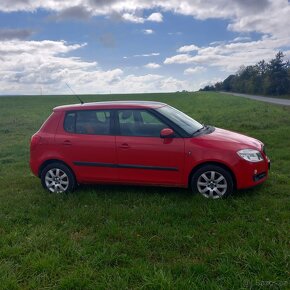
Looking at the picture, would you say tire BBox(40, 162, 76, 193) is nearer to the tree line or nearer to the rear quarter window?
the rear quarter window

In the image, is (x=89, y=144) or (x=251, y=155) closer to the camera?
(x=251, y=155)

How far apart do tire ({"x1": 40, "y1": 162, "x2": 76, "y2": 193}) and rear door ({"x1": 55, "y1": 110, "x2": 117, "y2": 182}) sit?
0.17m

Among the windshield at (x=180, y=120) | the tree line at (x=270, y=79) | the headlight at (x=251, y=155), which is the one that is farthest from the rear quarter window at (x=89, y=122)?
the tree line at (x=270, y=79)

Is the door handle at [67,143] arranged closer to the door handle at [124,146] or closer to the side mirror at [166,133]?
the door handle at [124,146]

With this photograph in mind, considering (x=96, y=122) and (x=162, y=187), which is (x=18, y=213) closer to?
(x=96, y=122)

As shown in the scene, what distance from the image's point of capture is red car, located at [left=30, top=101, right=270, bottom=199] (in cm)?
579

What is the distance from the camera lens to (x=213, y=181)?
5.81m

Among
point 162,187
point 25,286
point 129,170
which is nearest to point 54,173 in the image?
point 129,170

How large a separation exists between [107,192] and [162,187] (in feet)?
3.39

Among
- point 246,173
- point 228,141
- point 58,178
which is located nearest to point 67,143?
point 58,178

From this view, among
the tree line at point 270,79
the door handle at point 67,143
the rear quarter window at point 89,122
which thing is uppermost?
the tree line at point 270,79

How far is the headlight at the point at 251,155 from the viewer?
18.8ft

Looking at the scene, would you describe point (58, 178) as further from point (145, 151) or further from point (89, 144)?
point (145, 151)

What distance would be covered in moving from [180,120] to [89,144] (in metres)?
1.70
